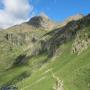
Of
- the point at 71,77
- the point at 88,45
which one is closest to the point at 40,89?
the point at 71,77

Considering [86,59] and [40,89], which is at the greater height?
[86,59]

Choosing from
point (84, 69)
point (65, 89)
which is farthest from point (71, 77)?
point (65, 89)

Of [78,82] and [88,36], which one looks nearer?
[78,82]

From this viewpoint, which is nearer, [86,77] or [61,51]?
[86,77]

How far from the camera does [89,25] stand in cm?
19438

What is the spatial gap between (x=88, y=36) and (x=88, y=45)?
59.4 feet

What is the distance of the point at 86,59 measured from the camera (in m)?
119

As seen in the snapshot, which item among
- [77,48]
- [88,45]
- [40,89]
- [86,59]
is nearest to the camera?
[40,89]

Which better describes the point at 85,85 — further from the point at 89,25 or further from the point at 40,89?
the point at 89,25

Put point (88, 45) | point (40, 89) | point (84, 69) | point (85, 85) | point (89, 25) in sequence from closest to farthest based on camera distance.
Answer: point (85, 85)
point (84, 69)
point (40, 89)
point (88, 45)
point (89, 25)

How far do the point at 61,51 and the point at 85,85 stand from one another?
11157 cm


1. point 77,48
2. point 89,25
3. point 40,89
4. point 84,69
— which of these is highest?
point 89,25

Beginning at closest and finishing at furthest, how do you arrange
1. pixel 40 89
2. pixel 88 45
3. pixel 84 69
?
1. pixel 84 69
2. pixel 40 89
3. pixel 88 45

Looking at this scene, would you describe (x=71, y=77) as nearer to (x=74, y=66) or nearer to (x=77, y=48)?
(x=74, y=66)
